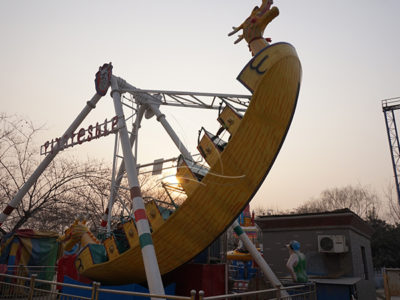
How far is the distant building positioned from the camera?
38.3ft

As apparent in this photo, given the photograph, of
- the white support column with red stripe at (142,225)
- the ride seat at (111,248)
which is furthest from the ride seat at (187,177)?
the ride seat at (111,248)

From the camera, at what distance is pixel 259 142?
22.7 feet

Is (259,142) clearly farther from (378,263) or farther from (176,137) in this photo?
(378,263)

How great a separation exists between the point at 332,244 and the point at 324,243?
30cm

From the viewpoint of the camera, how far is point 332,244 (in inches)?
456

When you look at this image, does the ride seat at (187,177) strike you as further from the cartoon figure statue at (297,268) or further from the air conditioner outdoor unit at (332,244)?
the air conditioner outdoor unit at (332,244)

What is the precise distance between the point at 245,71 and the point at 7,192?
1955 cm

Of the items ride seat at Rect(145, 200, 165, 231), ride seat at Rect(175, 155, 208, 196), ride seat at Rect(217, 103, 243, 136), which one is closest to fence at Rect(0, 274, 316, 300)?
ride seat at Rect(145, 200, 165, 231)

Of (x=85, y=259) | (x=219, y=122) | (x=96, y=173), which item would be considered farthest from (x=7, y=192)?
(x=219, y=122)

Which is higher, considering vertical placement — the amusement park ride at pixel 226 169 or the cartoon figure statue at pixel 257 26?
the cartoon figure statue at pixel 257 26

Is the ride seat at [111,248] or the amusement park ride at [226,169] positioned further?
the ride seat at [111,248]

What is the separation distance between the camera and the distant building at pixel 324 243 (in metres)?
11.7

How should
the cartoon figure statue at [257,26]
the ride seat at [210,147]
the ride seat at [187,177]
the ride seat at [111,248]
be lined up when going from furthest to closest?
the ride seat at [111,248] → the cartoon figure statue at [257,26] → the ride seat at [187,177] → the ride seat at [210,147]

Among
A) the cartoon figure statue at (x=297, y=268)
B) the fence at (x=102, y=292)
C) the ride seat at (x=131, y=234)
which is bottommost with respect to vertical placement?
the fence at (x=102, y=292)
